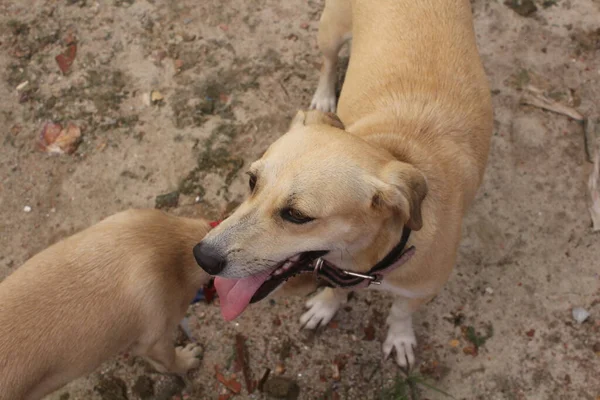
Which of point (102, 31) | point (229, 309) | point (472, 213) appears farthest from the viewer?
point (102, 31)

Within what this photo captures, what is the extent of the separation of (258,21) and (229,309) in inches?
126

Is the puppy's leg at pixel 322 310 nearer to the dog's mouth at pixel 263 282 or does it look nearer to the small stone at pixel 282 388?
the small stone at pixel 282 388

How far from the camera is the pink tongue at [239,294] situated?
2.62 metres

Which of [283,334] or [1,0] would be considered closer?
[283,334]

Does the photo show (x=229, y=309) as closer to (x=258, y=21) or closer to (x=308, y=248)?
(x=308, y=248)

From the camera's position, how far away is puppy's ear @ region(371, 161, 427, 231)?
2.22 metres

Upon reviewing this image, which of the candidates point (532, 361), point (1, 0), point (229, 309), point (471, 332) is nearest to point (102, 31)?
point (1, 0)

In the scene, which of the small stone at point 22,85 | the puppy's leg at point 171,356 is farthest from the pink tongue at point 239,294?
the small stone at point 22,85

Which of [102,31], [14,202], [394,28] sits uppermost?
[394,28]

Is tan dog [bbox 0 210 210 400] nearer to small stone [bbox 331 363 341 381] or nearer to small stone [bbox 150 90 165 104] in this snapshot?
small stone [bbox 331 363 341 381]

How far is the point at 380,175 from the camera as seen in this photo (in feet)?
7.56

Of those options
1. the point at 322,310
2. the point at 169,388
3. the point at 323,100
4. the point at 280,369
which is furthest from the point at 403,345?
the point at 323,100

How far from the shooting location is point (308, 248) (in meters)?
2.39

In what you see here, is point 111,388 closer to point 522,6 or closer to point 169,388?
point 169,388
